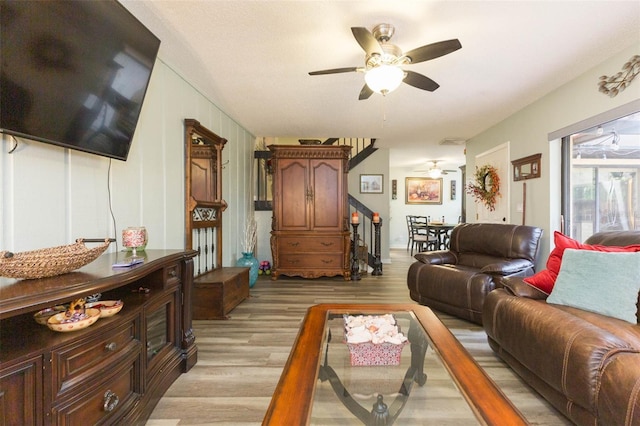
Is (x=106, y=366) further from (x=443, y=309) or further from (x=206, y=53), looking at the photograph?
(x=443, y=309)

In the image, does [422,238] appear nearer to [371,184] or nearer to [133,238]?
[371,184]

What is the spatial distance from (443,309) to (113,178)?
10.4ft

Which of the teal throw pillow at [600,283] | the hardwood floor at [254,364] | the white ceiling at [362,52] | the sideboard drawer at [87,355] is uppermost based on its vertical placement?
the white ceiling at [362,52]

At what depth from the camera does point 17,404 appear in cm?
92

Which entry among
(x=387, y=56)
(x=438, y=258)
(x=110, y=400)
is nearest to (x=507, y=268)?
(x=438, y=258)

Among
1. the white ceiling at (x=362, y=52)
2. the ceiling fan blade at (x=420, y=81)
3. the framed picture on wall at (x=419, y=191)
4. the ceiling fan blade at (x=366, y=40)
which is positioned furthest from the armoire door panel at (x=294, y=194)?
the framed picture on wall at (x=419, y=191)

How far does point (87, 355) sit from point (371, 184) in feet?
18.1

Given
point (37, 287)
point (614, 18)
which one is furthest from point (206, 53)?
point (614, 18)

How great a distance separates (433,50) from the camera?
6.23 ft

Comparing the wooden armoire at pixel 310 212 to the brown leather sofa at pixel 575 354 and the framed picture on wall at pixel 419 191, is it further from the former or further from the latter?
the framed picture on wall at pixel 419 191

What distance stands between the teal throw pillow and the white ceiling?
160cm

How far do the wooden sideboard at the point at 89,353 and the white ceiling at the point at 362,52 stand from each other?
5.43ft

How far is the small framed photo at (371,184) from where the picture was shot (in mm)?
6115

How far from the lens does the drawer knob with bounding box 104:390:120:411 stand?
1228 mm
